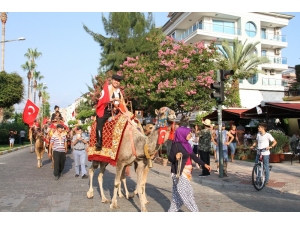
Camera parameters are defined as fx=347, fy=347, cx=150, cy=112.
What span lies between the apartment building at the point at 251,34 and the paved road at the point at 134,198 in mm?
29566

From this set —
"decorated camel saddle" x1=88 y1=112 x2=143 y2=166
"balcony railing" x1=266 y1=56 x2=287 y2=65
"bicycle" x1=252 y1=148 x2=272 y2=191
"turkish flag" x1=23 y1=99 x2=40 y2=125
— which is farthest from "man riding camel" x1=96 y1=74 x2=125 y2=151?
"balcony railing" x1=266 y1=56 x2=287 y2=65

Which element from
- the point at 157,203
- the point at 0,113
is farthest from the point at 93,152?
the point at 0,113

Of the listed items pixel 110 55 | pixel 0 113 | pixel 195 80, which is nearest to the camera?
pixel 195 80

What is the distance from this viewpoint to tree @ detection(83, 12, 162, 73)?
103 ft

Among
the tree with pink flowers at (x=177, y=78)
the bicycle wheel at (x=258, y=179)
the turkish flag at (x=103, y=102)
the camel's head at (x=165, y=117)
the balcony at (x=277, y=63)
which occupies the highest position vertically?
the balcony at (x=277, y=63)

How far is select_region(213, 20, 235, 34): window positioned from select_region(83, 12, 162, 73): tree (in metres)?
10.2

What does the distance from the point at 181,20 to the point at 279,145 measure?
1134 inches

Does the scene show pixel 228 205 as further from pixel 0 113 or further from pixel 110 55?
pixel 0 113

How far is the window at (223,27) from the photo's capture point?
134 feet

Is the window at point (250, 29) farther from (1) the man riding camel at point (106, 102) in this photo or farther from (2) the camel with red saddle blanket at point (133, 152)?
(2) the camel with red saddle blanket at point (133, 152)

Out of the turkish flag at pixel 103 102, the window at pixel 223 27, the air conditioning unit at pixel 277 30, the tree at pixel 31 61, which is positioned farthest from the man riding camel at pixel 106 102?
the tree at pixel 31 61

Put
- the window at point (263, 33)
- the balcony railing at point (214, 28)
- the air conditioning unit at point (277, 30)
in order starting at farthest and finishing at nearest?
the air conditioning unit at point (277, 30) < the window at point (263, 33) < the balcony railing at point (214, 28)

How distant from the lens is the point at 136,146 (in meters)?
7.56

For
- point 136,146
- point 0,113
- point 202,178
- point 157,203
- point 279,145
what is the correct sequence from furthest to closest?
point 0,113, point 279,145, point 202,178, point 157,203, point 136,146
